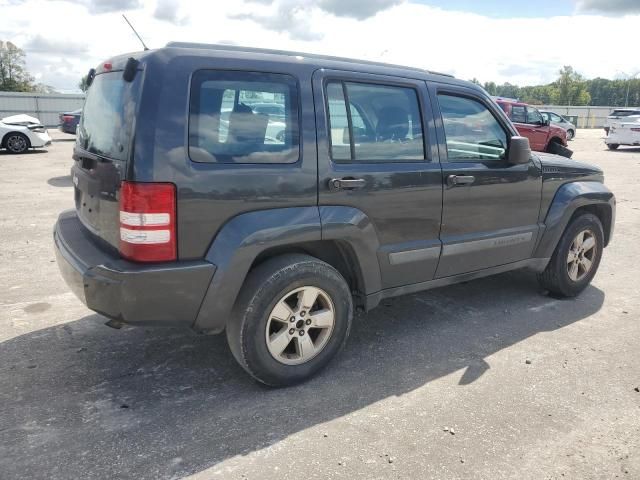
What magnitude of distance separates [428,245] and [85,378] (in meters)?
2.41

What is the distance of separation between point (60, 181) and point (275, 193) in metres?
9.46

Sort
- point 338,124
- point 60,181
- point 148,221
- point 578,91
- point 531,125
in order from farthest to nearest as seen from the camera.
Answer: point 578,91 < point 531,125 < point 60,181 < point 338,124 < point 148,221

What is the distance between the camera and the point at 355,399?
3143 mm

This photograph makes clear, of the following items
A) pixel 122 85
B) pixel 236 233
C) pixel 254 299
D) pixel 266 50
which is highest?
pixel 266 50

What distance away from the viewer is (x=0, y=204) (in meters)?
8.39

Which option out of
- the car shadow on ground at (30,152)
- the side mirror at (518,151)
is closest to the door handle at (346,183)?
the side mirror at (518,151)

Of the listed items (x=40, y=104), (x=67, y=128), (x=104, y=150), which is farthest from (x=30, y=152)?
(x=40, y=104)

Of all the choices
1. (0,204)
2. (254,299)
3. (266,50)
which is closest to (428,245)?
(254,299)

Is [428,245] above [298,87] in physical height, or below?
below

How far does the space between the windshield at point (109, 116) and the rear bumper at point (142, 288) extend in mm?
576

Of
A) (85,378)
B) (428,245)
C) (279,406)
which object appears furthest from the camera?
(428,245)

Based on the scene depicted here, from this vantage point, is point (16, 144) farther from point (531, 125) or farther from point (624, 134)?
point (624, 134)

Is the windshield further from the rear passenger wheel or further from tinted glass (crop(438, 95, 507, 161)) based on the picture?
the rear passenger wheel

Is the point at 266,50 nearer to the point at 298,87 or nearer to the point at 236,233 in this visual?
the point at 298,87
